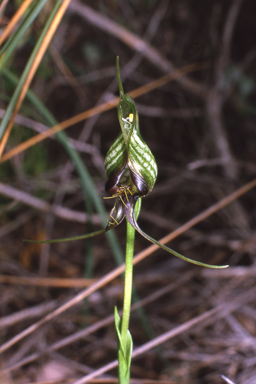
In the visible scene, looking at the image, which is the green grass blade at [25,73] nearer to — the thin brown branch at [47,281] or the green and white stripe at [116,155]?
the green and white stripe at [116,155]

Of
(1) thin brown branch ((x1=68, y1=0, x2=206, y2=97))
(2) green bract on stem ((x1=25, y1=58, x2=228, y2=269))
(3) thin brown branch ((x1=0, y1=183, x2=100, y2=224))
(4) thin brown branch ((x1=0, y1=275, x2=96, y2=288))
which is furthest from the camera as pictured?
(1) thin brown branch ((x1=68, y1=0, x2=206, y2=97))

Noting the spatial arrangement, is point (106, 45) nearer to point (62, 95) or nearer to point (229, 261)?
point (62, 95)

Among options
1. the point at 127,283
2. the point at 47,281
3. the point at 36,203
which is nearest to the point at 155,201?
the point at 36,203

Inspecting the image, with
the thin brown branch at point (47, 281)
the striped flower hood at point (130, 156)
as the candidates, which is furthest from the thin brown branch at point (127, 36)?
the striped flower hood at point (130, 156)

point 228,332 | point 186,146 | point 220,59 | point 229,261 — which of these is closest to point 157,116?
point 186,146

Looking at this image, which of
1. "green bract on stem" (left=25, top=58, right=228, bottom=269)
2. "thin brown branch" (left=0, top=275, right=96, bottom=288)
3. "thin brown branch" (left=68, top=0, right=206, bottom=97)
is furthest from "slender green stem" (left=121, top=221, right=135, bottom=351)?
"thin brown branch" (left=68, top=0, right=206, bottom=97)

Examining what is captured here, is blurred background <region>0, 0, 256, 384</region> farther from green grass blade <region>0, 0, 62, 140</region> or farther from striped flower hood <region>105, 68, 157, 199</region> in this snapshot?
striped flower hood <region>105, 68, 157, 199</region>
